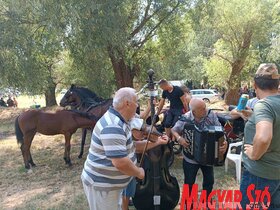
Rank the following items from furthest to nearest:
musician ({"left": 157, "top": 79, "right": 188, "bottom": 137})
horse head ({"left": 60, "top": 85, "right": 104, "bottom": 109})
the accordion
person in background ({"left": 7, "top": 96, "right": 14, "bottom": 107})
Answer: person in background ({"left": 7, "top": 96, "right": 14, "bottom": 107}) → horse head ({"left": 60, "top": 85, "right": 104, "bottom": 109}) → musician ({"left": 157, "top": 79, "right": 188, "bottom": 137}) → the accordion

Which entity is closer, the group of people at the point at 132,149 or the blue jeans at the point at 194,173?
the group of people at the point at 132,149

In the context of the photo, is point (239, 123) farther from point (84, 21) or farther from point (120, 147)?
point (120, 147)

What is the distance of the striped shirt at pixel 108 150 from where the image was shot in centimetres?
211

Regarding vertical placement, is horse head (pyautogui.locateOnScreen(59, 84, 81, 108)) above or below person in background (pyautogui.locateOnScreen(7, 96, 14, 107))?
above

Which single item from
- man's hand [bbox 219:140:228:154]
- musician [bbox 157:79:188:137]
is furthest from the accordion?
musician [bbox 157:79:188:137]

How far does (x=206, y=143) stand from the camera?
10.1 ft

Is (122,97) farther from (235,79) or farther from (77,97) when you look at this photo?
(235,79)

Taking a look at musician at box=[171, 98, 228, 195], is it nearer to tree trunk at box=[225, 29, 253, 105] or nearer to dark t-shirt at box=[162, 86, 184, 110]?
dark t-shirt at box=[162, 86, 184, 110]

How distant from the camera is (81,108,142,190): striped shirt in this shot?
2.11m

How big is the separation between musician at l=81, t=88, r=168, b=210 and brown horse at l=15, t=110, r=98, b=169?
4341 mm

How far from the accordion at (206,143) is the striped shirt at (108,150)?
3.10ft

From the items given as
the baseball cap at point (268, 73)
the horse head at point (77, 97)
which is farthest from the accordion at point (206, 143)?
the horse head at point (77, 97)

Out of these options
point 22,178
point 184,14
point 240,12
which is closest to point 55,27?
point 22,178

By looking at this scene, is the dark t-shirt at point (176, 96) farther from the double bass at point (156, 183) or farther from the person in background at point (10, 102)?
the person in background at point (10, 102)
